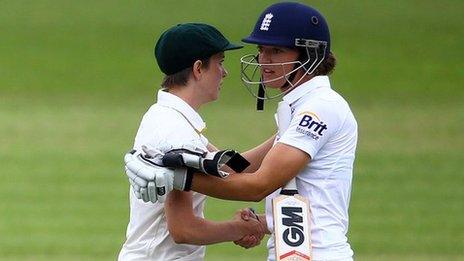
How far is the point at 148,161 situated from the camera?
13.8ft

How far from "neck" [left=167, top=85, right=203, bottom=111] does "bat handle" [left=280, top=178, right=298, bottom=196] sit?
0.52m

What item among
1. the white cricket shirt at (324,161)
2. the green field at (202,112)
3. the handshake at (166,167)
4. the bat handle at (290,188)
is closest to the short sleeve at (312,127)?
the white cricket shirt at (324,161)

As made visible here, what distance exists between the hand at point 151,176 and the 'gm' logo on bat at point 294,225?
0.38 m

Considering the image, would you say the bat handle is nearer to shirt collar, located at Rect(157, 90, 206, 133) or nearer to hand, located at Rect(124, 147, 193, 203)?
hand, located at Rect(124, 147, 193, 203)

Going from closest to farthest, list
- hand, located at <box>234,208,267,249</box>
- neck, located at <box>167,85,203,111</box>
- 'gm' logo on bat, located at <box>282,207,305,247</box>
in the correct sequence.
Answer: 'gm' logo on bat, located at <box>282,207,305,247</box> < neck, located at <box>167,85,203,111</box> < hand, located at <box>234,208,267,249</box>

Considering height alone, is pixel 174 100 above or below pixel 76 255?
above

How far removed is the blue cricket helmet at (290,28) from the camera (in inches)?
179

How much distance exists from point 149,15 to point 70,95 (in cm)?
548

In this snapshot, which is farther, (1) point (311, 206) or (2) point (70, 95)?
(2) point (70, 95)

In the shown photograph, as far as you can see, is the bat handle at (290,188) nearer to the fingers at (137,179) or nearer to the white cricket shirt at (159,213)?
the white cricket shirt at (159,213)

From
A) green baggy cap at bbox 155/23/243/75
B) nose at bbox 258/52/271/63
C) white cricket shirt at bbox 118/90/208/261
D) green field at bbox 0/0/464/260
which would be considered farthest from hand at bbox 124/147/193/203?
green field at bbox 0/0/464/260

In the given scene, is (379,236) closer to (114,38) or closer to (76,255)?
(76,255)

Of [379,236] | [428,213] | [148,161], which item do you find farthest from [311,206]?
[428,213]

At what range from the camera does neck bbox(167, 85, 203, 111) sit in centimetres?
468
